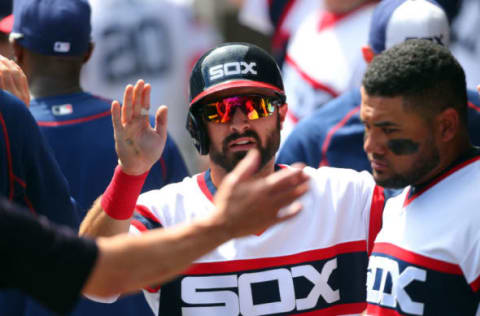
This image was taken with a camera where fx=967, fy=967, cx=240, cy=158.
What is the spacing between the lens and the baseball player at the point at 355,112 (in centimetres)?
486

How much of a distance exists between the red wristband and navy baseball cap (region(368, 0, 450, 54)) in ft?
5.78

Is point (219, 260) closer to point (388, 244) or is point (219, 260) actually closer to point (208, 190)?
point (208, 190)

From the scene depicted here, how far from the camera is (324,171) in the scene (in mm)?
3939

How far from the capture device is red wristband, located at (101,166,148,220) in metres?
3.69

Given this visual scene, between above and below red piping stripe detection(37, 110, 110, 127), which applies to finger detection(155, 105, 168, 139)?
above

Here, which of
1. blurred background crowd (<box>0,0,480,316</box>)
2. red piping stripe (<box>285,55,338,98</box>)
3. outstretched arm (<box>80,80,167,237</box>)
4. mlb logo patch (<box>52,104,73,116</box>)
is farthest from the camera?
blurred background crowd (<box>0,0,480,316</box>)

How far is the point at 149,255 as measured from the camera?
258 centimetres

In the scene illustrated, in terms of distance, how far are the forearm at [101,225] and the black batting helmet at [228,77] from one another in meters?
0.53

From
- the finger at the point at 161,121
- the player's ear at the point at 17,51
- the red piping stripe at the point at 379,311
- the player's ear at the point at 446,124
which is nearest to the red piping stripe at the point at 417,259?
the red piping stripe at the point at 379,311

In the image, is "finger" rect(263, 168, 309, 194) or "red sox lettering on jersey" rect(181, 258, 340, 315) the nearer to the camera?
"finger" rect(263, 168, 309, 194)

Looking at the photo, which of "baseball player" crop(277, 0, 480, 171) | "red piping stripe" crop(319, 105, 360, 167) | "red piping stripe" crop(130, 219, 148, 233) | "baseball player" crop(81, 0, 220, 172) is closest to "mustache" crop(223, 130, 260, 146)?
"red piping stripe" crop(130, 219, 148, 233)

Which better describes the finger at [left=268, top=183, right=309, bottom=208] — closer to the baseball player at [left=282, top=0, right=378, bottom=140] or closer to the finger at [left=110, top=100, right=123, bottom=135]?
the finger at [left=110, top=100, right=123, bottom=135]

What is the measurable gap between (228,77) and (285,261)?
806 millimetres

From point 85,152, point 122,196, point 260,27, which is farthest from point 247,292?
point 260,27
